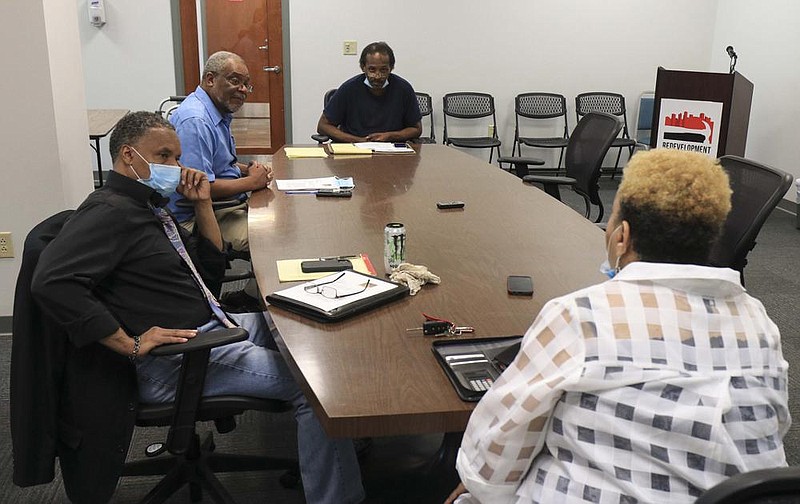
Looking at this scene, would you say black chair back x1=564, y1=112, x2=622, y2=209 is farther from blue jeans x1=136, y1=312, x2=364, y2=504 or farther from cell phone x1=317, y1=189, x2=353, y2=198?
blue jeans x1=136, y1=312, x2=364, y2=504

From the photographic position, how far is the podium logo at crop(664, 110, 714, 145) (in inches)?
218

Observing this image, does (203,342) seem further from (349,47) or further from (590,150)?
(349,47)

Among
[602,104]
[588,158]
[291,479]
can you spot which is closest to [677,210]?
[291,479]

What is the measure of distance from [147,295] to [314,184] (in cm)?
144

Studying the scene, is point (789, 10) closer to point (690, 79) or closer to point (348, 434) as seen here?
point (690, 79)

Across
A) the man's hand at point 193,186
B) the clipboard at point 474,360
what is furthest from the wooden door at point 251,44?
the clipboard at point 474,360

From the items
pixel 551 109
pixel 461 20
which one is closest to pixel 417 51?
pixel 461 20

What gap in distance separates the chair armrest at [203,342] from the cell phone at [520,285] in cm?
69

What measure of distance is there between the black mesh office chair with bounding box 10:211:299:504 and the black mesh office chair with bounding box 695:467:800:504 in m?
1.20

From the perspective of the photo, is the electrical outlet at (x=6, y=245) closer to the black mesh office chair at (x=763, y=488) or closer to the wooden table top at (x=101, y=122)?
the wooden table top at (x=101, y=122)

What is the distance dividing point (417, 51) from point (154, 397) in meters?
5.39

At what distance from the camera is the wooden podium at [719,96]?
212 inches

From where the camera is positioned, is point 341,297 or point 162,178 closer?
point 341,297

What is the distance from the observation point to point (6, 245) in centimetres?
329
